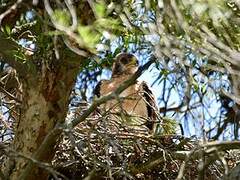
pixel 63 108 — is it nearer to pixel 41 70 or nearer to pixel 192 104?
pixel 41 70

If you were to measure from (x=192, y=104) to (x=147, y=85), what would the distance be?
100 inches

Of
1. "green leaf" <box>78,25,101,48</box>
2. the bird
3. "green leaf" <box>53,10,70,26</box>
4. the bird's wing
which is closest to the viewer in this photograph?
"green leaf" <box>78,25,101,48</box>

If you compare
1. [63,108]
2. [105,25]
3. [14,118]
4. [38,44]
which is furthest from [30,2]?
[14,118]

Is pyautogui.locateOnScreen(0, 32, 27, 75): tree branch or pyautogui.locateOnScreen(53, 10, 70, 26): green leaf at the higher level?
pyautogui.locateOnScreen(0, 32, 27, 75): tree branch

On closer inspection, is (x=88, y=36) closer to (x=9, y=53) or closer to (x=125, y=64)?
(x=9, y=53)

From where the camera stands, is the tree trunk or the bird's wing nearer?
the tree trunk

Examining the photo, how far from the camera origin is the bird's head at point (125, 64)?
6457mm

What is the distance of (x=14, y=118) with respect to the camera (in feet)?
15.3

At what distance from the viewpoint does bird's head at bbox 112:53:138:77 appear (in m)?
6.46

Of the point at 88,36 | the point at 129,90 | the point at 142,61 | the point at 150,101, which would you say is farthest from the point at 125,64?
the point at 88,36

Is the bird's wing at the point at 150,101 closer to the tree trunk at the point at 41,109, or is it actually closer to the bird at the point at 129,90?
the bird at the point at 129,90

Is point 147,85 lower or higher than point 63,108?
higher

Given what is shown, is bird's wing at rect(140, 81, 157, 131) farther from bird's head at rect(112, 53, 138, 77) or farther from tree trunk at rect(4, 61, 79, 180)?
tree trunk at rect(4, 61, 79, 180)

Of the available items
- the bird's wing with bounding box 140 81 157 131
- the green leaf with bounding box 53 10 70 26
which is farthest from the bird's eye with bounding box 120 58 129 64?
the green leaf with bounding box 53 10 70 26
